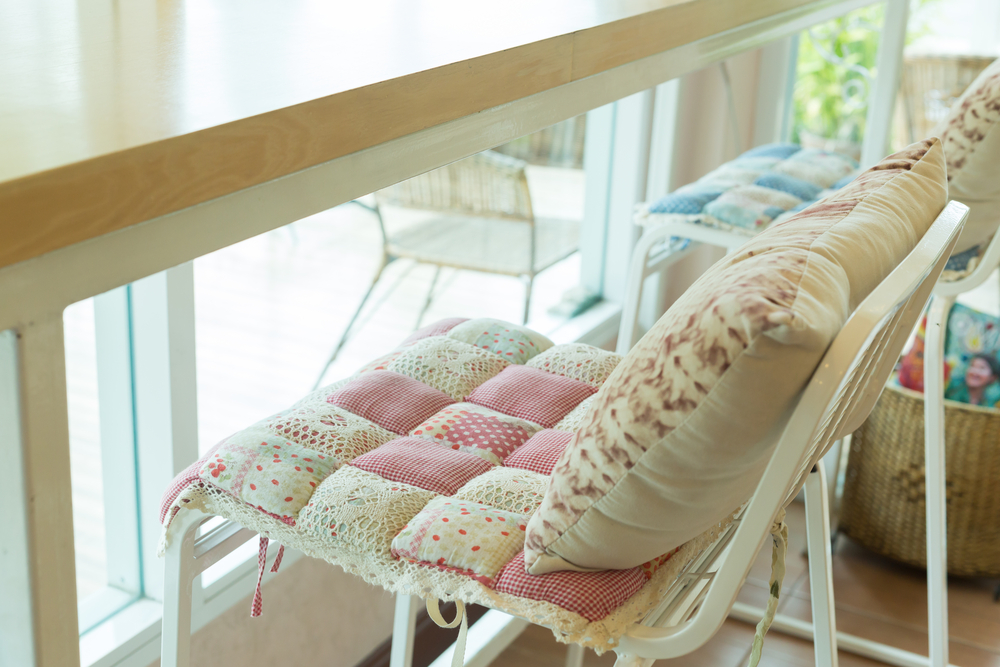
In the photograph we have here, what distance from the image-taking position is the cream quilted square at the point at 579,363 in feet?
2.88

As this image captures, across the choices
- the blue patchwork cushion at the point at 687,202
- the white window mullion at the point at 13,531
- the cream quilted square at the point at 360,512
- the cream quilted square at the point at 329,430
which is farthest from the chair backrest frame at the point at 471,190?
the white window mullion at the point at 13,531

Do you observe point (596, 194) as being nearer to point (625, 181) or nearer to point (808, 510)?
point (625, 181)

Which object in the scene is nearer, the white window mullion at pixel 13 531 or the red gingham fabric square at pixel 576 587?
the white window mullion at pixel 13 531

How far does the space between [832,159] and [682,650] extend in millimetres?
1141

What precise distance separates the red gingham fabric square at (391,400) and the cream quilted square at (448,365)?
0.01 meters

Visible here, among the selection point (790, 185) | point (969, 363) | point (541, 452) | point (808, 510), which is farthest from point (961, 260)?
point (541, 452)

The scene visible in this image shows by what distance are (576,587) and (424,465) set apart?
6.7 inches

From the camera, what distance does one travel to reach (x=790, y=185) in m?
1.39

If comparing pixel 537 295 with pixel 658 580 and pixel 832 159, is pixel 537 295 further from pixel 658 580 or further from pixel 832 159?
pixel 658 580

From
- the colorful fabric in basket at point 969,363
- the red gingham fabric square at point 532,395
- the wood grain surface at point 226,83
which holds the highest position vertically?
the wood grain surface at point 226,83

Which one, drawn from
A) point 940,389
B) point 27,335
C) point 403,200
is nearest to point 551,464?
point 27,335

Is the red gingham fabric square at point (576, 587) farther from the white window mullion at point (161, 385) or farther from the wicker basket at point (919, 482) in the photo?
the wicker basket at point (919, 482)

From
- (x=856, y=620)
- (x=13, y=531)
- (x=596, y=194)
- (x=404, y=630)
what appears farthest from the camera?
(x=596, y=194)

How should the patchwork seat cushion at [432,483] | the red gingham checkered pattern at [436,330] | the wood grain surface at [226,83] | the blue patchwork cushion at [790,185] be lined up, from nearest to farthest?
the wood grain surface at [226,83] < the patchwork seat cushion at [432,483] < the red gingham checkered pattern at [436,330] < the blue patchwork cushion at [790,185]
